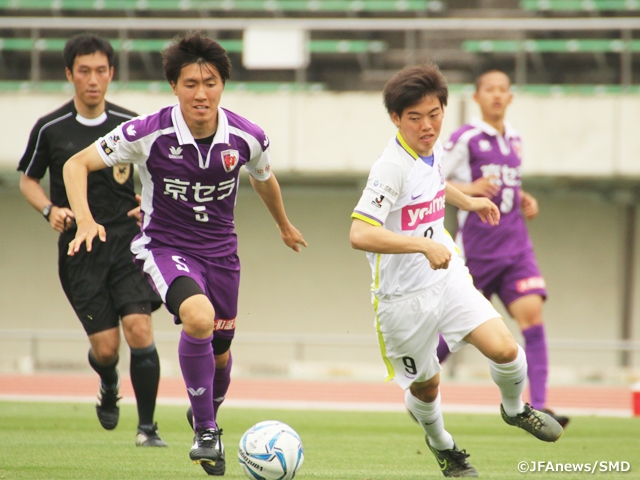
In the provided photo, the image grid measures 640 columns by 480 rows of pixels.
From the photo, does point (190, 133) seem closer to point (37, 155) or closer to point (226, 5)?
point (37, 155)

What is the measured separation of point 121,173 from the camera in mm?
6191

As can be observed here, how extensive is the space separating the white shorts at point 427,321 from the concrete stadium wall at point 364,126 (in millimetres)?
9051

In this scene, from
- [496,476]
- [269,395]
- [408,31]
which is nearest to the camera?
[496,476]

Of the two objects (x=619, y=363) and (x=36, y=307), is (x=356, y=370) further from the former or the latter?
(x=36, y=307)

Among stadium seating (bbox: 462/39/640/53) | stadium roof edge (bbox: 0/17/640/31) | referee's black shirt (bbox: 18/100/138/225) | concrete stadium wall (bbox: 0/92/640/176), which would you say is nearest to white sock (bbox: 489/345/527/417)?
referee's black shirt (bbox: 18/100/138/225)

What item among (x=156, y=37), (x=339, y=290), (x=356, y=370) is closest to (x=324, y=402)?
(x=356, y=370)

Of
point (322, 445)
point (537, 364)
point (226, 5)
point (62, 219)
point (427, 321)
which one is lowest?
point (322, 445)

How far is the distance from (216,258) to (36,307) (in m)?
12.2

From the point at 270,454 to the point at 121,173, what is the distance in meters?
2.67

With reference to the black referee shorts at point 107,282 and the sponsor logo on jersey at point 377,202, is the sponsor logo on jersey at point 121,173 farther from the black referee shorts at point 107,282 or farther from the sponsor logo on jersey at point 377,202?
the sponsor logo on jersey at point 377,202

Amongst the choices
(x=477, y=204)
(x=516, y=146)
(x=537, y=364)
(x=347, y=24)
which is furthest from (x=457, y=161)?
(x=347, y=24)

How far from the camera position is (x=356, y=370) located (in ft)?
49.5

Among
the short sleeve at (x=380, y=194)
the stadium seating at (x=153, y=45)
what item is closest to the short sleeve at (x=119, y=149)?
the short sleeve at (x=380, y=194)

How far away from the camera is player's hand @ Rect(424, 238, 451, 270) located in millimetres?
4242
